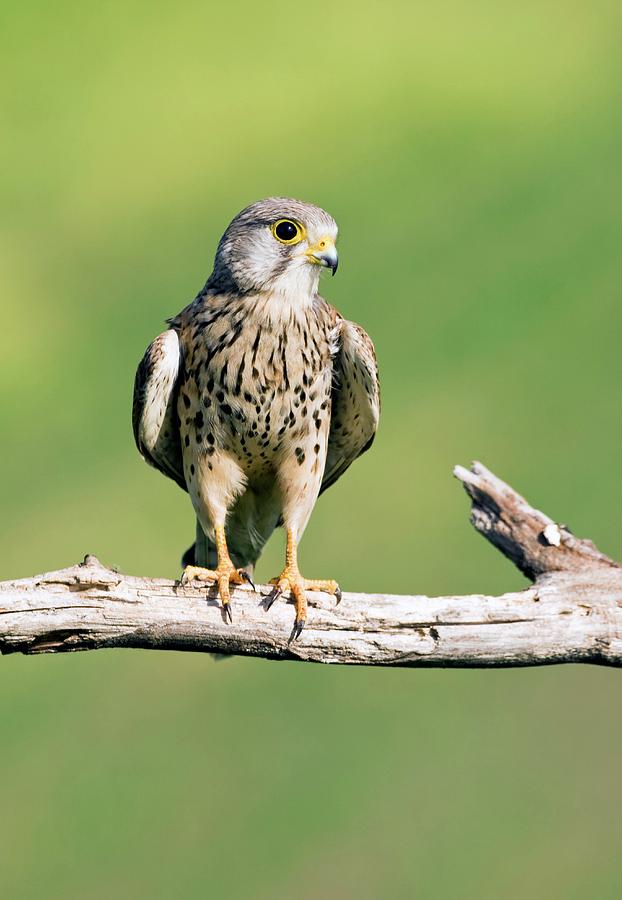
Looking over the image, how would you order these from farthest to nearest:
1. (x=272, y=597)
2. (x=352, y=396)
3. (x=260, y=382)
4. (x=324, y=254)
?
(x=352, y=396)
(x=260, y=382)
(x=324, y=254)
(x=272, y=597)

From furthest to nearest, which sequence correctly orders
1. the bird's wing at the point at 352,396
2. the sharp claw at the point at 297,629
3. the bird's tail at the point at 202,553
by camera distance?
the bird's tail at the point at 202,553 < the bird's wing at the point at 352,396 < the sharp claw at the point at 297,629

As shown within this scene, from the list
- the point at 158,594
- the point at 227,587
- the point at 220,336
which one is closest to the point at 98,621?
the point at 158,594

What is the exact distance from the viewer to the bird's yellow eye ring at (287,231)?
3732mm

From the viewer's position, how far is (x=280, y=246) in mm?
3760

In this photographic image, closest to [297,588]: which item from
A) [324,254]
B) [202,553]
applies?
[202,553]

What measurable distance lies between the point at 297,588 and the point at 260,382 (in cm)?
75

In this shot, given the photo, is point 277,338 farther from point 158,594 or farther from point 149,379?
point 158,594

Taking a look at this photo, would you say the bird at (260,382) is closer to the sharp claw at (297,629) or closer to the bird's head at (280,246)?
the bird's head at (280,246)

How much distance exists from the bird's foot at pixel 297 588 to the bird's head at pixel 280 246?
990 millimetres

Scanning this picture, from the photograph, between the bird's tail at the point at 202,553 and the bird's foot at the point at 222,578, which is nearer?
the bird's foot at the point at 222,578

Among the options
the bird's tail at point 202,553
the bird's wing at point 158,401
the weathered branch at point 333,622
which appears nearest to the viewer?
the weathered branch at point 333,622

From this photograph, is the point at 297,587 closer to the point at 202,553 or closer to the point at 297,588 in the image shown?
the point at 297,588

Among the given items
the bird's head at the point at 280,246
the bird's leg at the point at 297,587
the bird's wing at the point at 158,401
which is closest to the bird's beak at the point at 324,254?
the bird's head at the point at 280,246

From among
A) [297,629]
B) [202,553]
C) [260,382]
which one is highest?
[260,382]
